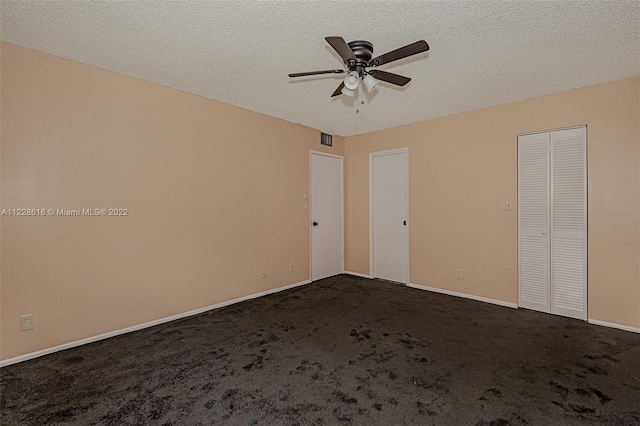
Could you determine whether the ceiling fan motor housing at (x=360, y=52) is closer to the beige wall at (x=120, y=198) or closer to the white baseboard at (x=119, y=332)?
the beige wall at (x=120, y=198)

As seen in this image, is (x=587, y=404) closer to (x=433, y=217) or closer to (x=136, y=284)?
(x=433, y=217)

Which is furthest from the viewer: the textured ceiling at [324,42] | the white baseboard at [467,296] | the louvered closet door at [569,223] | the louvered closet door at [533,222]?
the white baseboard at [467,296]

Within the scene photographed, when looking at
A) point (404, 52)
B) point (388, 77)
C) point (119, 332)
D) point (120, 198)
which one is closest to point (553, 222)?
point (388, 77)

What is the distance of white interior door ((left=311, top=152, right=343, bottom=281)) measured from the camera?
5074mm

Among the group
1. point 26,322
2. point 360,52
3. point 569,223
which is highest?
point 360,52

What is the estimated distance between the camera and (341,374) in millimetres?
2318

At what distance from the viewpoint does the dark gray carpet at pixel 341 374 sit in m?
1.88

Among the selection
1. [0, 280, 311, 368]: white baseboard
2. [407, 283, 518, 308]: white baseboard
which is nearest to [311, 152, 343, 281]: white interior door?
[0, 280, 311, 368]: white baseboard

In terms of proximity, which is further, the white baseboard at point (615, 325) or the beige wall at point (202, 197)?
the white baseboard at point (615, 325)

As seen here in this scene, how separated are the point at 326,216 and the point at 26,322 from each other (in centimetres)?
389

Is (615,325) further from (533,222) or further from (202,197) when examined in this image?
→ (202,197)

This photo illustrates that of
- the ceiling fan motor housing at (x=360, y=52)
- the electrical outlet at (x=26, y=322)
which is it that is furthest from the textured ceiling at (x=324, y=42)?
the electrical outlet at (x=26, y=322)

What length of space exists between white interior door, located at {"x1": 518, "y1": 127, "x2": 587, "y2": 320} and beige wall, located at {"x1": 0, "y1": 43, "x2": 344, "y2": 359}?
3.33 meters

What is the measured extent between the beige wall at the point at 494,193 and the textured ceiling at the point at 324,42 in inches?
14.6
